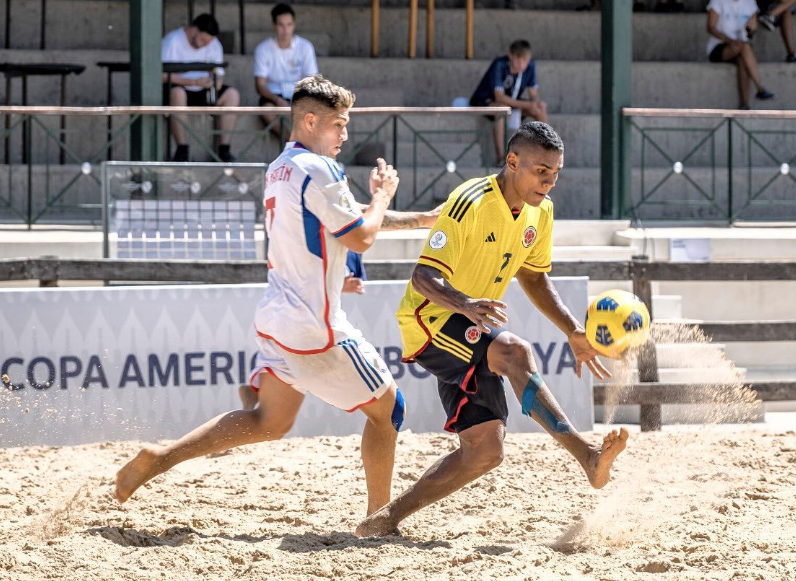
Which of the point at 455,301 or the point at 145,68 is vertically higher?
the point at 145,68

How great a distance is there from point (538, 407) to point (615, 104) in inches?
314

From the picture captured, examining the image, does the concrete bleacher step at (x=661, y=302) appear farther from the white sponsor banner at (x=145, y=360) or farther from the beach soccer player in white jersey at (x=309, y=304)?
the beach soccer player in white jersey at (x=309, y=304)

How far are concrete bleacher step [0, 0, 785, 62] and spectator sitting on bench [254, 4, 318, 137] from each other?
77.9 inches

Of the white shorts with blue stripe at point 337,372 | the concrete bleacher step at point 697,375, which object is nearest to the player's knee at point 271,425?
the white shorts with blue stripe at point 337,372

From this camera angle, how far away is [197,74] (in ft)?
40.8

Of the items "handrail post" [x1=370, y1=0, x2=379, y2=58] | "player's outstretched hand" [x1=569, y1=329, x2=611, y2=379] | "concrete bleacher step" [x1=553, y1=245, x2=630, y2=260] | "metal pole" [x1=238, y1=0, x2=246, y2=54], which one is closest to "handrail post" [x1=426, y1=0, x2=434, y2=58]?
"handrail post" [x1=370, y1=0, x2=379, y2=58]

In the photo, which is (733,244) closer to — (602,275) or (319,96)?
(602,275)

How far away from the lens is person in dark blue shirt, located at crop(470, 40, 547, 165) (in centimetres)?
1284

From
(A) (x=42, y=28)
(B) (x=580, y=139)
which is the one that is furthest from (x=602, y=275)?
(A) (x=42, y=28)

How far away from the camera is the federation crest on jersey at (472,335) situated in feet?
15.7

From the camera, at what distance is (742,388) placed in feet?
27.6

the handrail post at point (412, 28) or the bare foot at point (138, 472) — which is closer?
the bare foot at point (138, 472)

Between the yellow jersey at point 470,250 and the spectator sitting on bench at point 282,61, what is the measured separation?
7945 millimetres

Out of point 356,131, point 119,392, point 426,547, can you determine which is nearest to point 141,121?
point 356,131
